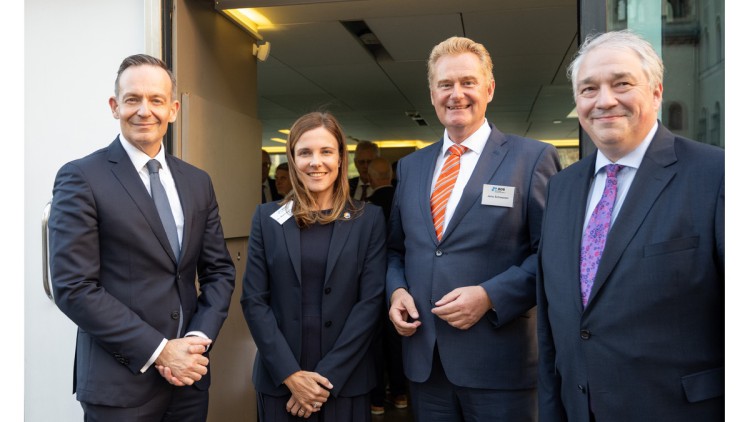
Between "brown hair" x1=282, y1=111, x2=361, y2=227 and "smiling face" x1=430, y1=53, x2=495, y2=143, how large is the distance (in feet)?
1.45

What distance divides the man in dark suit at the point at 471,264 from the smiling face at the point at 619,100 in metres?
0.53

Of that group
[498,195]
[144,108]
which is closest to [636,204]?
[498,195]

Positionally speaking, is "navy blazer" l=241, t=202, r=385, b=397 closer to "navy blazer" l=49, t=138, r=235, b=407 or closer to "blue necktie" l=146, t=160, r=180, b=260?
"navy blazer" l=49, t=138, r=235, b=407

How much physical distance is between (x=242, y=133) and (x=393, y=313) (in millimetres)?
2256

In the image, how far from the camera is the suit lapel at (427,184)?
2.24m

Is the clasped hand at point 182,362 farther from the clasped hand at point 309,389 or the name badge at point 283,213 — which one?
the name badge at point 283,213

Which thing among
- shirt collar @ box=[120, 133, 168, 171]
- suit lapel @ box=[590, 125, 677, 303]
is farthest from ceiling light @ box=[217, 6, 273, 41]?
suit lapel @ box=[590, 125, 677, 303]

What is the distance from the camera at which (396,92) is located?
872cm

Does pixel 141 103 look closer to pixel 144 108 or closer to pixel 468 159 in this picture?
pixel 144 108

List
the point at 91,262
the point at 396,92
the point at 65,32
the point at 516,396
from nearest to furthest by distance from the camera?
the point at 91,262, the point at 516,396, the point at 65,32, the point at 396,92

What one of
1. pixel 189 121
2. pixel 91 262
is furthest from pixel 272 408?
pixel 189 121

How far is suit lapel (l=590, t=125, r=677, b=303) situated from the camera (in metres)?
1.56

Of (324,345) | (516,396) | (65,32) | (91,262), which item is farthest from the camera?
(65,32)
